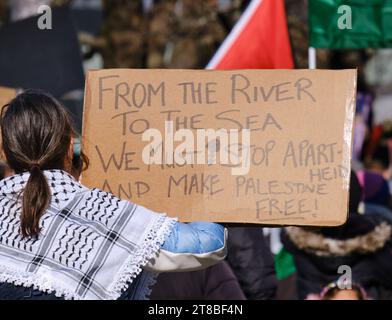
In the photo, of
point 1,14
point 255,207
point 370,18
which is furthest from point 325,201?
point 1,14

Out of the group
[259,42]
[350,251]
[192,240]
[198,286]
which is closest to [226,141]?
[192,240]

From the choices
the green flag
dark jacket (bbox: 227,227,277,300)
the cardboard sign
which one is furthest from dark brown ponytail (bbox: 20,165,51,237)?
the green flag

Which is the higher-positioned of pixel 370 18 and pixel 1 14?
pixel 370 18

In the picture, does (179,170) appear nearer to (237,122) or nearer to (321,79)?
(237,122)

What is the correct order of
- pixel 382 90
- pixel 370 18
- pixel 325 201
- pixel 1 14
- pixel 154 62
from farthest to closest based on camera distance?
pixel 382 90 → pixel 154 62 → pixel 1 14 → pixel 370 18 → pixel 325 201

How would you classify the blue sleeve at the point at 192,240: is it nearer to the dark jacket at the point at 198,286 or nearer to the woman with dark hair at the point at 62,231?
the woman with dark hair at the point at 62,231

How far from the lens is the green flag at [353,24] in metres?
5.53

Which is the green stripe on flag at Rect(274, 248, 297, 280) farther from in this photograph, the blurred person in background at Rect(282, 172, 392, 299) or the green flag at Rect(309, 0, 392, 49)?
the green flag at Rect(309, 0, 392, 49)

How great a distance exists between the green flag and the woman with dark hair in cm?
267

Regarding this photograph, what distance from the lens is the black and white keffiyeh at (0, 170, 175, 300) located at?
2.89 meters

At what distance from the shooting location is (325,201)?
3.39 metres

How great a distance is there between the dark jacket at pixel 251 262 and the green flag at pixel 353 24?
119 centimetres
